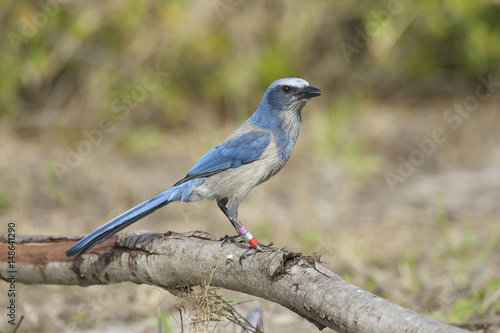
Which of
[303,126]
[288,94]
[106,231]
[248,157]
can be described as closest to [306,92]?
[288,94]

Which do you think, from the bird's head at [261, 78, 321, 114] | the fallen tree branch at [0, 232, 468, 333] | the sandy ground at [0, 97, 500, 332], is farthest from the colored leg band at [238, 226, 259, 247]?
the sandy ground at [0, 97, 500, 332]

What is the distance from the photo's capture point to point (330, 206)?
652cm

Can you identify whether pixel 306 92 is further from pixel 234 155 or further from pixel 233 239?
pixel 233 239

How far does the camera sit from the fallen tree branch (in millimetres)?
2239

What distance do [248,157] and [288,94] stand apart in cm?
47

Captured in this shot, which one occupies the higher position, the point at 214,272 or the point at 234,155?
the point at 234,155

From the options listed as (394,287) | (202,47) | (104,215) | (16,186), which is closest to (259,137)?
(394,287)

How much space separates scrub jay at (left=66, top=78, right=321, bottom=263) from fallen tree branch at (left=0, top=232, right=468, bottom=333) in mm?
332

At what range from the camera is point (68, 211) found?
618cm

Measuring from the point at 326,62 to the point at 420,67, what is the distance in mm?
1339

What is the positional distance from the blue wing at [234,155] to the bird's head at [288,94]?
21 cm

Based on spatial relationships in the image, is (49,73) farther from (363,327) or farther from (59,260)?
(363,327)

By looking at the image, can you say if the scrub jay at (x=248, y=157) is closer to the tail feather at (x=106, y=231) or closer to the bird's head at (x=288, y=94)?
the bird's head at (x=288, y=94)

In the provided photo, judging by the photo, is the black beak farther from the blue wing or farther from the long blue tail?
the long blue tail
